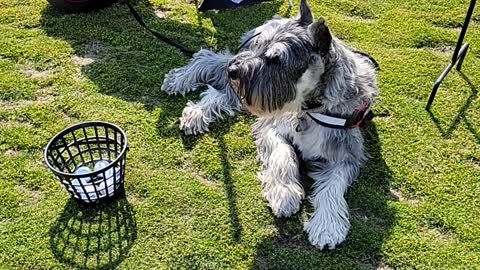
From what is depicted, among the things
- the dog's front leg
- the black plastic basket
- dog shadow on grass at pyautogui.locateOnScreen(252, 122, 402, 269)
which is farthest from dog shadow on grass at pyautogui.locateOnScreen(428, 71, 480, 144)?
the black plastic basket

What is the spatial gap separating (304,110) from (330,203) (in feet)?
2.43

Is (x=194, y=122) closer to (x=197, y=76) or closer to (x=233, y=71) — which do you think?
(x=197, y=76)

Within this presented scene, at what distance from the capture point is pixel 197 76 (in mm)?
5613

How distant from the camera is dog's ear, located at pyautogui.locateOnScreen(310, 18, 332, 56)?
3898 millimetres

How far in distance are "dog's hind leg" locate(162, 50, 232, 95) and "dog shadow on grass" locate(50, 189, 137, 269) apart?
1.40 m

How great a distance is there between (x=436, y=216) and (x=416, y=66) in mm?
2035

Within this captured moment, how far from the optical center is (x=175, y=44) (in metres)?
6.14

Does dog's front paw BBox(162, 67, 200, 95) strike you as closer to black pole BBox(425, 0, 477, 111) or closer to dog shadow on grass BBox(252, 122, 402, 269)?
dog shadow on grass BBox(252, 122, 402, 269)

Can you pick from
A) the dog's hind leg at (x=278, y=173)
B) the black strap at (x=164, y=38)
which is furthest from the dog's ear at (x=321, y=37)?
the black strap at (x=164, y=38)

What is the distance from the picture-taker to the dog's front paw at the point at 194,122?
5.16 meters

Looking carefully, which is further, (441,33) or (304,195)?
(441,33)

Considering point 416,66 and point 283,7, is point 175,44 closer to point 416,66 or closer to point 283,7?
point 283,7

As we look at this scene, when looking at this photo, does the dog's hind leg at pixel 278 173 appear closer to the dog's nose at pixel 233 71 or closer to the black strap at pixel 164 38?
the dog's nose at pixel 233 71

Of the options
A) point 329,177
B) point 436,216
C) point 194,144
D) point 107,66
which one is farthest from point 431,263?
point 107,66
